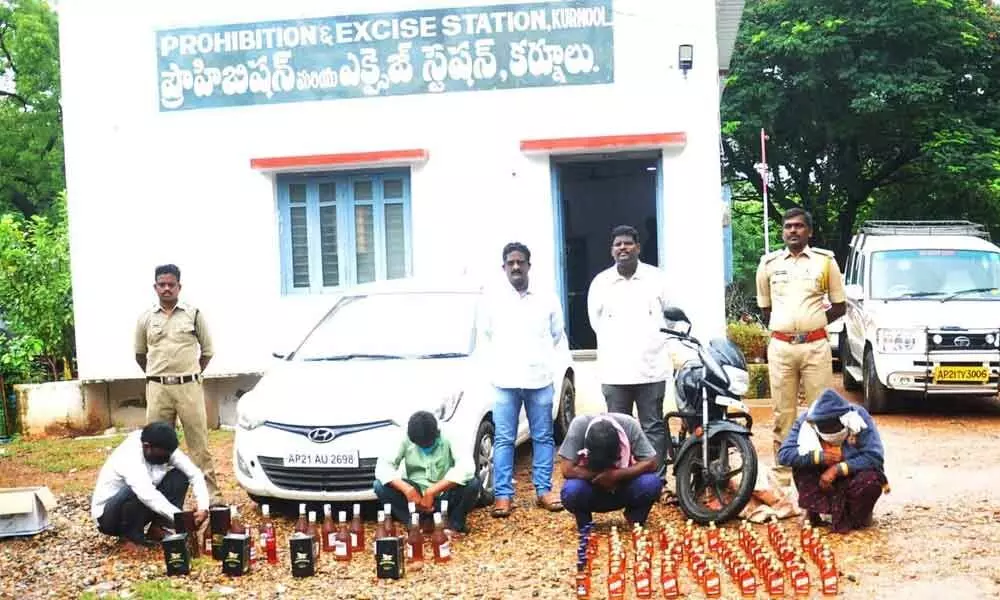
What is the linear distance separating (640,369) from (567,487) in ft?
3.56

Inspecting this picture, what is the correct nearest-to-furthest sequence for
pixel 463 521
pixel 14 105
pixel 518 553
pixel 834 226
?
pixel 518 553, pixel 463 521, pixel 834 226, pixel 14 105

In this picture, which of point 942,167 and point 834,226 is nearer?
point 942,167

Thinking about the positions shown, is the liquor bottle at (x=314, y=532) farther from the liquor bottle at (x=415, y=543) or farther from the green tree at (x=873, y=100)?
the green tree at (x=873, y=100)

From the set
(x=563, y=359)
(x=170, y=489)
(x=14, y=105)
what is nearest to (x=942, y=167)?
(x=563, y=359)

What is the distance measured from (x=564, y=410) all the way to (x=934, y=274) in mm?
4839

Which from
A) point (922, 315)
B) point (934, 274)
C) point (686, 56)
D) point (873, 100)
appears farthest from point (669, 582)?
point (873, 100)

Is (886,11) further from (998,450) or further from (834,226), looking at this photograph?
(998,450)

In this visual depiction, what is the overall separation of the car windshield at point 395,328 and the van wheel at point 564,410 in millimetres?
1575

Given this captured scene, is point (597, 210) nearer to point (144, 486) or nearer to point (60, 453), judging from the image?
point (60, 453)

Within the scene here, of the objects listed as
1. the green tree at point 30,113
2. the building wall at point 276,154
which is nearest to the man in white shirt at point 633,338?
the building wall at point 276,154

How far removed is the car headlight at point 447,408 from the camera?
6.92 m

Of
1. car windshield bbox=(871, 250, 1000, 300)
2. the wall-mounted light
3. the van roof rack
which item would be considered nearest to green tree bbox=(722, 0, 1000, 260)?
the van roof rack

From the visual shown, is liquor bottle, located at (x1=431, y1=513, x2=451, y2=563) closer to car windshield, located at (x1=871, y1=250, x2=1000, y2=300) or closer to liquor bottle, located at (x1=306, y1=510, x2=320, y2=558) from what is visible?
liquor bottle, located at (x1=306, y1=510, x2=320, y2=558)

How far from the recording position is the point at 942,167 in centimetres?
2155
